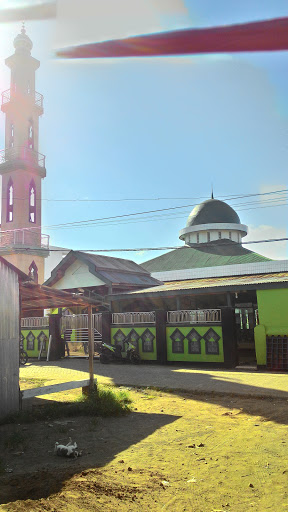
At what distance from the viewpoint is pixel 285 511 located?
394 centimetres

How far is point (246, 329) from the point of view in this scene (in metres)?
24.6

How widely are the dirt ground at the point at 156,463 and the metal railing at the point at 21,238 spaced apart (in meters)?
24.9

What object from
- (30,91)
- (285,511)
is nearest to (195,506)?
(285,511)

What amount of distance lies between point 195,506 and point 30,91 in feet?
116

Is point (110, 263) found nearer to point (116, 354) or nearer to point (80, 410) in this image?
point (116, 354)

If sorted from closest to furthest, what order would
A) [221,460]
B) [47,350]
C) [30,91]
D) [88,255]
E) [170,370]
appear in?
[221,460] → [170,370] → [47,350] → [88,255] → [30,91]

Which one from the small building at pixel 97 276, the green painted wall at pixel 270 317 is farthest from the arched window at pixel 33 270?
the green painted wall at pixel 270 317

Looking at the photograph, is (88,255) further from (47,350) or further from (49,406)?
(49,406)

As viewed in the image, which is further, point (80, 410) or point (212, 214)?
point (212, 214)

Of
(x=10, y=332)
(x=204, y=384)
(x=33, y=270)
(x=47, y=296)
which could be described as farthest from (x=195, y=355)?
(x=33, y=270)

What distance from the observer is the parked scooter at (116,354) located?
18.0 m

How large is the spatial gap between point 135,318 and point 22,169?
1803 cm

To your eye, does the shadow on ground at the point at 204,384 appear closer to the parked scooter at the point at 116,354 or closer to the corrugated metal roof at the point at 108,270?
the parked scooter at the point at 116,354

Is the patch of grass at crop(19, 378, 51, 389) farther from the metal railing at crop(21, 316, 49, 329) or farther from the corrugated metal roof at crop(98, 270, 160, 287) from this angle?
the metal railing at crop(21, 316, 49, 329)
